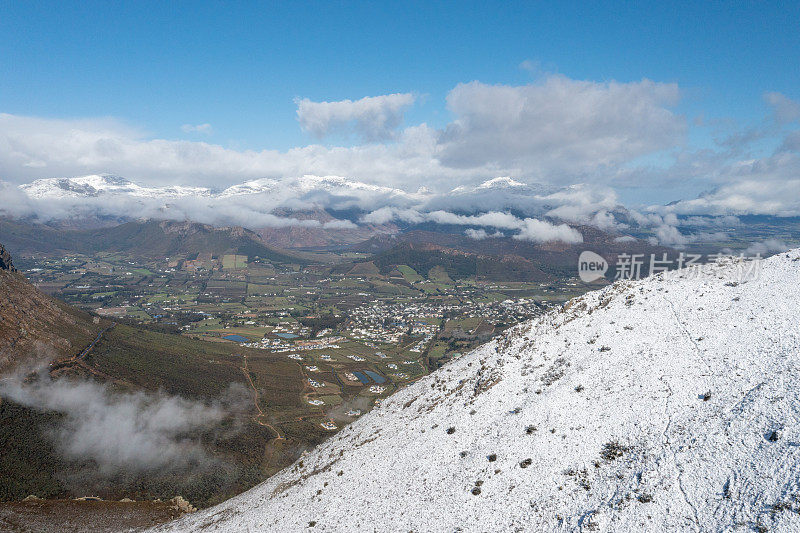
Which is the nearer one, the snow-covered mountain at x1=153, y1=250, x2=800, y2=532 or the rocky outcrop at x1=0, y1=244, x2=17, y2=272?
the snow-covered mountain at x1=153, y1=250, x2=800, y2=532

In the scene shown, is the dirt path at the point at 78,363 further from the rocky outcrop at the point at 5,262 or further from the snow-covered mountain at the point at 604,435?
the snow-covered mountain at the point at 604,435

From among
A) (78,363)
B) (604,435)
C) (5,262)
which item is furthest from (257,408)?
(5,262)

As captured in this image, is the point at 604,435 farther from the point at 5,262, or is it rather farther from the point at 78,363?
the point at 5,262

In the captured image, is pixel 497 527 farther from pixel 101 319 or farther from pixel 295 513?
pixel 101 319

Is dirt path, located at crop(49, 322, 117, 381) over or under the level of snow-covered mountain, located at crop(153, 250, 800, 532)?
under

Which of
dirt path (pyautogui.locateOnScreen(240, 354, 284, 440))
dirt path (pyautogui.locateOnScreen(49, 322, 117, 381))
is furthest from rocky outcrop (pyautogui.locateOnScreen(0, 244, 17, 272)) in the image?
dirt path (pyautogui.locateOnScreen(240, 354, 284, 440))

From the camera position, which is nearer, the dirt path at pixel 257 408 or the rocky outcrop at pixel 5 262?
the dirt path at pixel 257 408

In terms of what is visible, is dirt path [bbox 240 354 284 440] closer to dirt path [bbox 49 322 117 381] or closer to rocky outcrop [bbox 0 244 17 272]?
dirt path [bbox 49 322 117 381]

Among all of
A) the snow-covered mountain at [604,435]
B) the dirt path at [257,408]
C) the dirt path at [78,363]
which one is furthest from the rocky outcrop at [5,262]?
the snow-covered mountain at [604,435]
